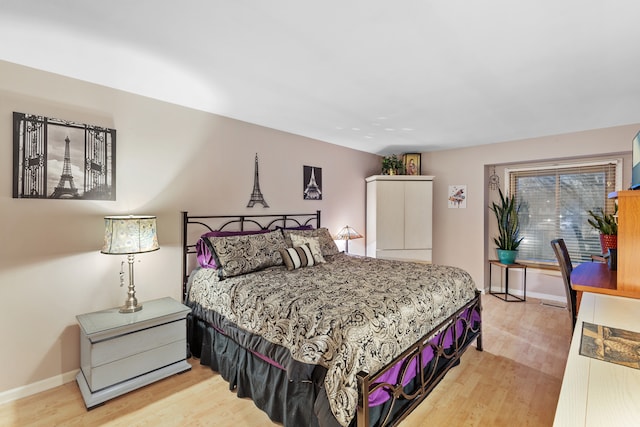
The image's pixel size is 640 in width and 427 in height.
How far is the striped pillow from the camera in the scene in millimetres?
2932

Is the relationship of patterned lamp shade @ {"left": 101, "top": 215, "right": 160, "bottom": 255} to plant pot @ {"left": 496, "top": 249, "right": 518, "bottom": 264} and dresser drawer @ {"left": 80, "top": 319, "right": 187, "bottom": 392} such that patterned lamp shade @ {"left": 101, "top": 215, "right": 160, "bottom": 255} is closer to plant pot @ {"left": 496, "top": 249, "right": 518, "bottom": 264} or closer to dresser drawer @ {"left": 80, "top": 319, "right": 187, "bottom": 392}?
dresser drawer @ {"left": 80, "top": 319, "right": 187, "bottom": 392}

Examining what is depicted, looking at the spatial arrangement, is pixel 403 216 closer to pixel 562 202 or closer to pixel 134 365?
pixel 562 202

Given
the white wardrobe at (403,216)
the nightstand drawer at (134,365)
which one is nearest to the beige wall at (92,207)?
the nightstand drawer at (134,365)

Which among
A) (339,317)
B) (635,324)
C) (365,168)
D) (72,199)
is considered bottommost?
(339,317)

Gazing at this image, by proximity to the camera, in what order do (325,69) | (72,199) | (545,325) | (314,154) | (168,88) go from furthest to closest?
(314,154) → (545,325) → (168,88) → (72,199) → (325,69)

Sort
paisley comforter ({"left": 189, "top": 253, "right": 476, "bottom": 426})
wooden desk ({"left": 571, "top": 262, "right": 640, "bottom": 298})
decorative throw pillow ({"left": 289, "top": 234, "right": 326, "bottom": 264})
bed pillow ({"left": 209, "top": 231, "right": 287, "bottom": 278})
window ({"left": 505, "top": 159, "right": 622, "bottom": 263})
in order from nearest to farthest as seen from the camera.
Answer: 1. paisley comforter ({"left": 189, "top": 253, "right": 476, "bottom": 426})
2. wooden desk ({"left": 571, "top": 262, "right": 640, "bottom": 298})
3. bed pillow ({"left": 209, "top": 231, "right": 287, "bottom": 278})
4. decorative throw pillow ({"left": 289, "top": 234, "right": 326, "bottom": 264})
5. window ({"left": 505, "top": 159, "right": 622, "bottom": 263})

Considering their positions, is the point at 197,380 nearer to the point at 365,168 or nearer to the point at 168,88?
the point at 168,88

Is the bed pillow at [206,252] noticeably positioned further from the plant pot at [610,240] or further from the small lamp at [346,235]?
the plant pot at [610,240]

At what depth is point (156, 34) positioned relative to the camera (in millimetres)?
1826

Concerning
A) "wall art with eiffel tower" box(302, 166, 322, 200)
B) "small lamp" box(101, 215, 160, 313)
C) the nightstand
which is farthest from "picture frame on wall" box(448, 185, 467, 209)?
"small lamp" box(101, 215, 160, 313)

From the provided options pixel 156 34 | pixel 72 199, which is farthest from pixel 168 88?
pixel 72 199

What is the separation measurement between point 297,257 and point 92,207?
1793mm

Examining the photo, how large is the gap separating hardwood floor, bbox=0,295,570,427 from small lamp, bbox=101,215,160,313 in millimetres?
690

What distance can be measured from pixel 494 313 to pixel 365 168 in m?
2.89
